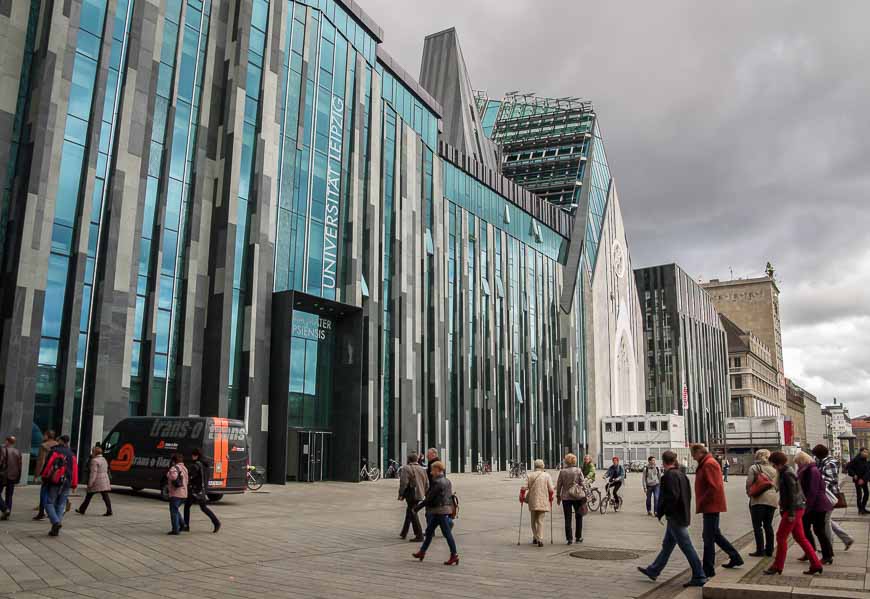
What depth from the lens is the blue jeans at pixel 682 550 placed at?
9.30m

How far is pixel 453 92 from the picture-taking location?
261 feet

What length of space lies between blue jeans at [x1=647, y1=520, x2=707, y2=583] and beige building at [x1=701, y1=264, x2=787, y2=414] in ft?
558

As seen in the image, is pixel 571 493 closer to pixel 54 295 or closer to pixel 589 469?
pixel 589 469

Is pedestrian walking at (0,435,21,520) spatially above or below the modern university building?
below

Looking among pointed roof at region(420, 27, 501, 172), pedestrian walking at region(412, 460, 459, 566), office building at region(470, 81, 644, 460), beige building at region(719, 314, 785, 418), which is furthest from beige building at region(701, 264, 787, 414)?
pedestrian walking at region(412, 460, 459, 566)

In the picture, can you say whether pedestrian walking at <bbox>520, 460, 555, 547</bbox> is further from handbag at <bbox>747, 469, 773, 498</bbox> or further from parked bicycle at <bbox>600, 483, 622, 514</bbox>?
parked bicycle at <bbox>600, 483, 622, 514</bbox>

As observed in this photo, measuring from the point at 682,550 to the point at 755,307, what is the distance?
174 meters

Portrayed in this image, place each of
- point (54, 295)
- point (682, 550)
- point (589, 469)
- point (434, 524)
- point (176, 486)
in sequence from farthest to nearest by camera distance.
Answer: point (54, 295), point (589, 469), point (176, 486), point (434, 524), point (682, 550)

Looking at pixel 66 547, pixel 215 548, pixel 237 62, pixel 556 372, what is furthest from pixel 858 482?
pixel 556 372

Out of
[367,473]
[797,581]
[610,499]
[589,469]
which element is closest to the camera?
[797,581]

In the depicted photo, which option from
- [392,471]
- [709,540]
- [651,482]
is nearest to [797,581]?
[709,540]

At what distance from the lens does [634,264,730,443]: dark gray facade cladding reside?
107 meters

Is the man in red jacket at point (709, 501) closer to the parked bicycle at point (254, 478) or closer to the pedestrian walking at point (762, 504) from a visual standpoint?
the pedestrian walking at point (762, 504)

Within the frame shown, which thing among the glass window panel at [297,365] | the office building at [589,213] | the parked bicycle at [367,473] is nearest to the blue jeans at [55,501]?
the glass window panel at [297,365]
